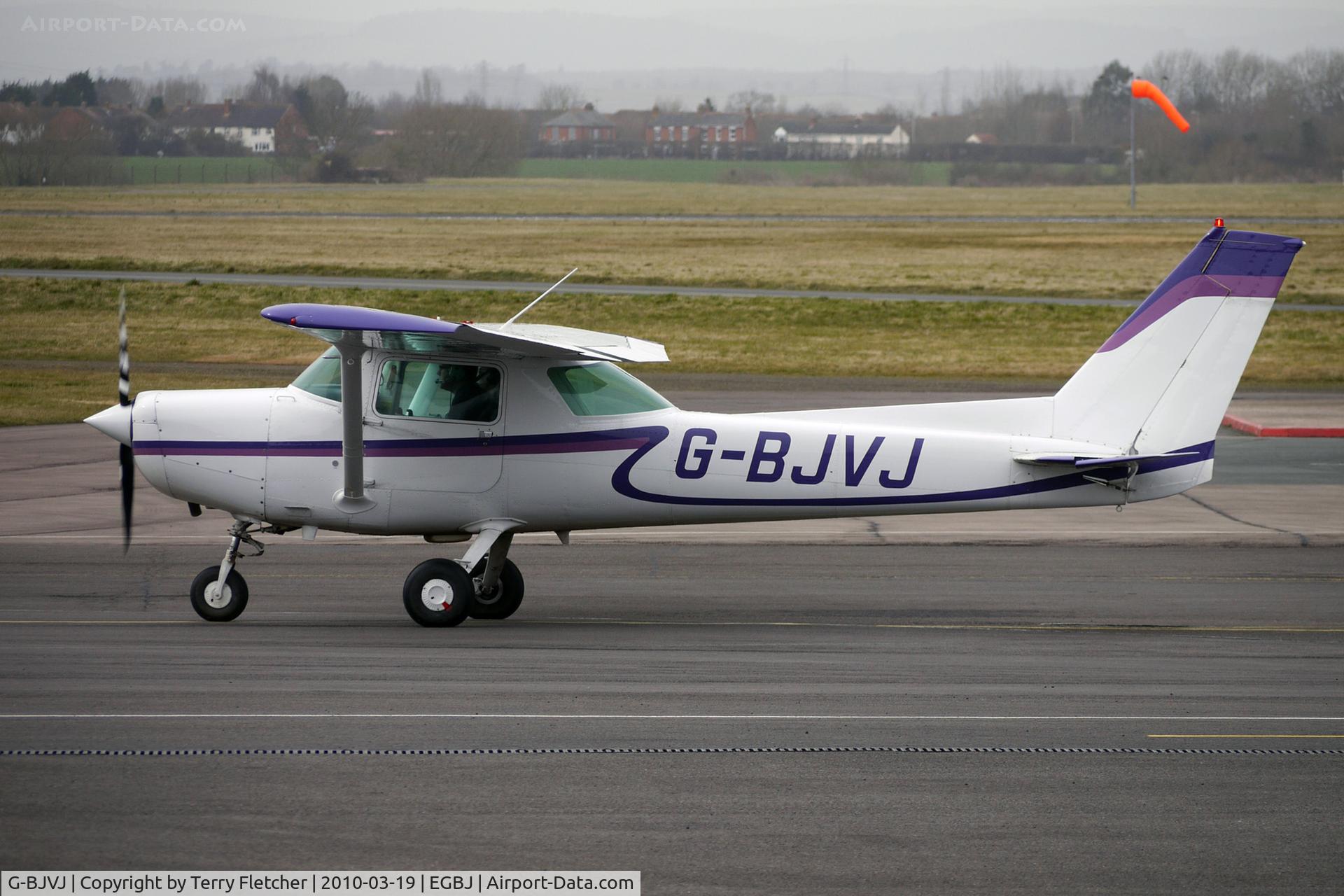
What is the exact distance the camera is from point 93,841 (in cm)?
638

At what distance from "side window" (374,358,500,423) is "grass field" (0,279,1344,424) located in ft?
50.4

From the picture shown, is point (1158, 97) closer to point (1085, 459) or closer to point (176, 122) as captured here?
point (1085, 459)

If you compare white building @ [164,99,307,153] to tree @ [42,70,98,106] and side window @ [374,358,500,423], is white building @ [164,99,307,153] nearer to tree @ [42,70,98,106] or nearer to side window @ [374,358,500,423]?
tree @ [42,70,98,106]

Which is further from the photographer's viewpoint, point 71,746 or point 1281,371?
point 1281,371

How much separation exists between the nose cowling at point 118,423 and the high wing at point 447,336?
4.76 feet

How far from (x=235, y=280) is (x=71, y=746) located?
133 ft

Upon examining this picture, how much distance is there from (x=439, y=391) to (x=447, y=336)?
3.30ft

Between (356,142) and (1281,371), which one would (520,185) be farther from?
(1281,371)

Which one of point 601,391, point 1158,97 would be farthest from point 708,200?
point 601,391

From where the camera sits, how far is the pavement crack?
15.1m

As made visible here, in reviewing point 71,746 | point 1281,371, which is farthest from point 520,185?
point 71,746

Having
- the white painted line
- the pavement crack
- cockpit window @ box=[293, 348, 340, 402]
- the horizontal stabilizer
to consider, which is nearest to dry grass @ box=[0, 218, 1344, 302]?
the pavement crack

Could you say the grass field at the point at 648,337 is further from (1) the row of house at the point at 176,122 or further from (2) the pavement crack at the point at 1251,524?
(2) the pavement crack at the point at 1251,524

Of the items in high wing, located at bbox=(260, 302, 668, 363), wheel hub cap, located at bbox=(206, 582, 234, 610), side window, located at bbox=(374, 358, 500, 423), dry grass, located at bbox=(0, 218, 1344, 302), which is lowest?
wheel hub cap, located at bbox=(206, 582, 234, 610)
